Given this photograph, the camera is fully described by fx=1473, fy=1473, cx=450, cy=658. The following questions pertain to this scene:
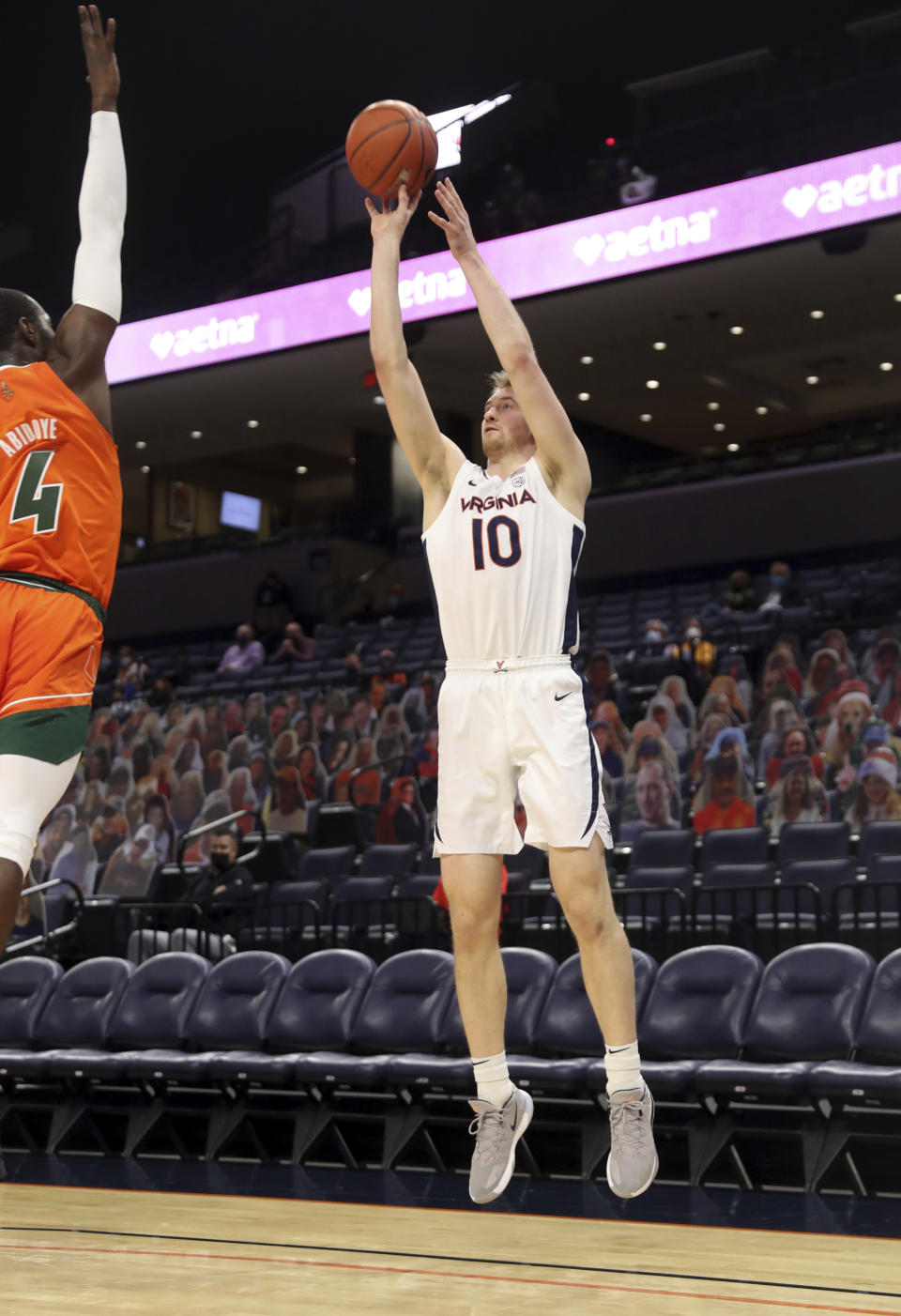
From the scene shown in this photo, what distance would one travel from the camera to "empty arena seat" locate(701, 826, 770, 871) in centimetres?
866

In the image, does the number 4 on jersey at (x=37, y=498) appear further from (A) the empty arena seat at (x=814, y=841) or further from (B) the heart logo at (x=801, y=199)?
(B) the heart logo at (x=801, y=199)

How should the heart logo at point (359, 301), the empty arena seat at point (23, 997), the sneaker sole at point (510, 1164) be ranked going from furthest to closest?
the heart logo at point (359, 301), the empty arena seat at point (23, 997), the sneaker sole at point (510, 1164)

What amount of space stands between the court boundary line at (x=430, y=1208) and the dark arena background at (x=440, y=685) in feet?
0.20

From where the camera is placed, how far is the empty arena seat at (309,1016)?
6.93m

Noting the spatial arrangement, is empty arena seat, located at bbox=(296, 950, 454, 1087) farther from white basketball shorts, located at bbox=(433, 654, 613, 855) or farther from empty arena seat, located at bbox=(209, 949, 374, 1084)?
white basketball shorts, located at bbox=(433, 654, 613, 855)

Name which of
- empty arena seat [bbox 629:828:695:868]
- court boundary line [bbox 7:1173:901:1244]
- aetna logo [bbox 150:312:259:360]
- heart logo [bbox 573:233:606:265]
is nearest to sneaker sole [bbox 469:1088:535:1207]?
court boundary line [bbox 7:1173:901:1244]

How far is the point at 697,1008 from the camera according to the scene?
6301 mm

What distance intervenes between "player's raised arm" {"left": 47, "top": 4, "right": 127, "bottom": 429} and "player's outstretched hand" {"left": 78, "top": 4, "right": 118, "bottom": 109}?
0.09 meters

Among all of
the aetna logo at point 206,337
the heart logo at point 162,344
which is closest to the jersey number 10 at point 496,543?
the aetna logo at point 206,337

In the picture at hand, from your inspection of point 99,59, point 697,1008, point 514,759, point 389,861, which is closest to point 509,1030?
point 697,1008

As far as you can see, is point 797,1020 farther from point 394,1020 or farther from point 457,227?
point 457,227

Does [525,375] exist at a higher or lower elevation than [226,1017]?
higher

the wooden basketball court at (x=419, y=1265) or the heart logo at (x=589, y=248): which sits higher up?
the heart logo at (x=589, y=248)

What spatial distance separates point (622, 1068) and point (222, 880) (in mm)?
6489
